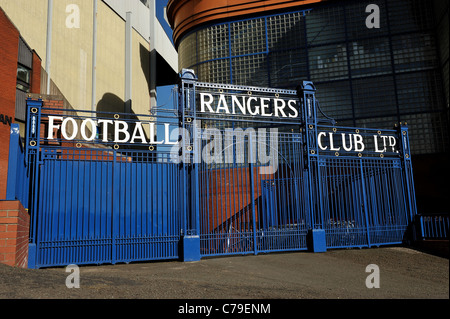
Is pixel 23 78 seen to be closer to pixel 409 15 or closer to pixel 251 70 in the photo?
pixel 251 70

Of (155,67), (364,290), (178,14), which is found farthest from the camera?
(155,67)

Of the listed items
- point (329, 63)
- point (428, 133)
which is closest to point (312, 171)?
point (428, 133)

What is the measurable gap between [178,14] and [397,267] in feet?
61.1

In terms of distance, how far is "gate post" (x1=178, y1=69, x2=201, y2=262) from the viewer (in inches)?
387

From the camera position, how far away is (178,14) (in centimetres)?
2262

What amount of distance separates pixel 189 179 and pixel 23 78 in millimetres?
11240

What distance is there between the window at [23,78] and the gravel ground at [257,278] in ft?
37.6

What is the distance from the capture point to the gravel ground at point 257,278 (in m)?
5.03

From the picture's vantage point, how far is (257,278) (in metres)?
7.40

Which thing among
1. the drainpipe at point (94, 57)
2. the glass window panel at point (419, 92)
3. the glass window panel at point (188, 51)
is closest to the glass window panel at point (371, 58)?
the glass window panel at point (419, 92)

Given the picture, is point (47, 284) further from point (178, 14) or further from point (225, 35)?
point (178, 14)

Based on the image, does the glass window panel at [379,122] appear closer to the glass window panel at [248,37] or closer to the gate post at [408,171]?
the gate post at [408,171]

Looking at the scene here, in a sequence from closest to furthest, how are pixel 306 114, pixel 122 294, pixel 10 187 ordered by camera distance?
1. pixel 122 294
2. pixel 10 187
3. pixel 306 114
